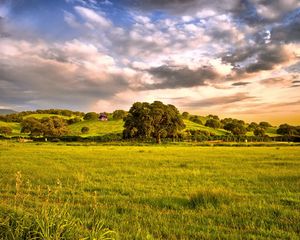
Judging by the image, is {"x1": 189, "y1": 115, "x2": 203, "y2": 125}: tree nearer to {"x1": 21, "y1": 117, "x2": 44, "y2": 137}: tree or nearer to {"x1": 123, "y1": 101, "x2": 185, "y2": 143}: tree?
{"x1": 123, "y1": 101, "x2": 185, "y2": 143}: tree

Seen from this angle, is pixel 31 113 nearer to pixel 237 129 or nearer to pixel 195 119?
pixel 195 119

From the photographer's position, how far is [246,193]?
14.3 meters

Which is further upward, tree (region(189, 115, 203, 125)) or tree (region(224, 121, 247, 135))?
tree (region(189, 115, 203, 125))

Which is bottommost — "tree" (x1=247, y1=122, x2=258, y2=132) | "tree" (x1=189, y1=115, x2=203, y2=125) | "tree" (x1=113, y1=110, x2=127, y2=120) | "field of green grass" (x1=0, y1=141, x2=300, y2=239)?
"field of green grass" (x1=0, y1=141, x2=300, y2=239)

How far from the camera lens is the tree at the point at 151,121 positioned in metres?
79.6

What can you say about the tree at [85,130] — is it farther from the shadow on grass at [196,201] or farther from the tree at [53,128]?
the shadow on grass at [196,201]

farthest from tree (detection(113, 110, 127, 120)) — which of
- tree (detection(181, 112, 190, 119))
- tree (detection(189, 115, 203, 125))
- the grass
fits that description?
tree (detection(189, 115, 203, 125))

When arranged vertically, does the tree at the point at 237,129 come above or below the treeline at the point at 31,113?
below

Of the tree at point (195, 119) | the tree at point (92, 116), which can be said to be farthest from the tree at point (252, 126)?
the tree at point (92, 116)

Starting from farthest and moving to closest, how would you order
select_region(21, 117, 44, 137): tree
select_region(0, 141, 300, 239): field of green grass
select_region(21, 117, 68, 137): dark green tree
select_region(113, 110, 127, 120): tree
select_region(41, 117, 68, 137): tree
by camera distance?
select_region(113, 110, 127, 120): tree → select_region(21, 117, 44, 137): tree → select_region(21, 117, 68, 137): dark green tree → select_region(41, 117, 68, 137): tree → select_region(0, 141, 300, 239): field of green grass

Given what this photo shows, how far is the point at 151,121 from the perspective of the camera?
80.4 metres

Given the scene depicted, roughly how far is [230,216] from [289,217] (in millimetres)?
1810

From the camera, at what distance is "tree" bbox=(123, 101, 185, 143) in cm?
7956

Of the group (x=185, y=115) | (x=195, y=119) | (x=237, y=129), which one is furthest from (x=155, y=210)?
(x=185, y=115)
